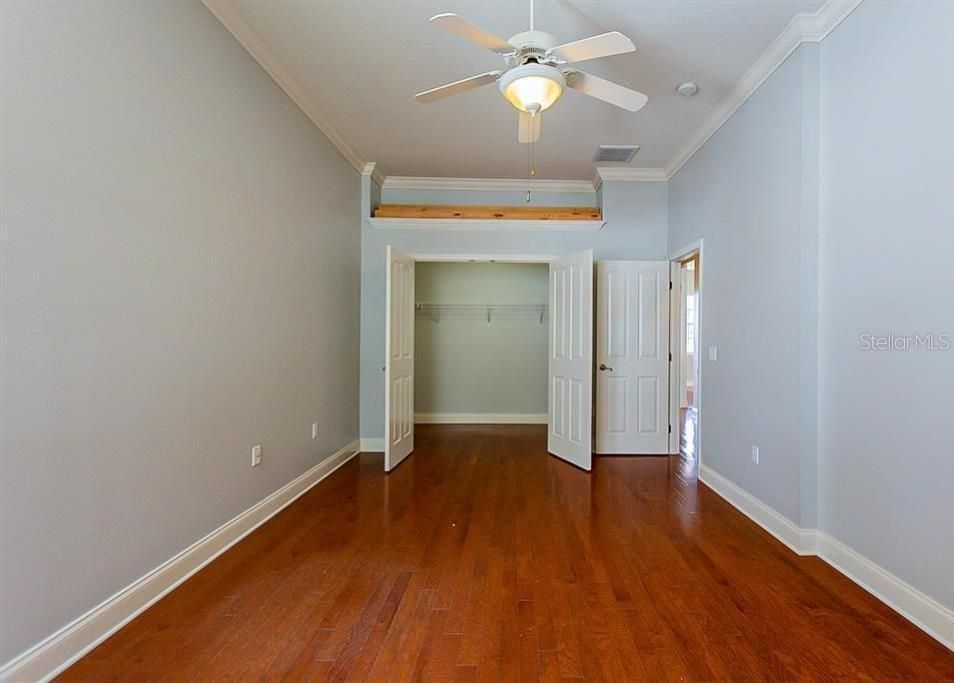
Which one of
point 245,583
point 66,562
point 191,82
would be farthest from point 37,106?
point 245,583

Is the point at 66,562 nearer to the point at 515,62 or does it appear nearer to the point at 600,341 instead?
the point at 515,62

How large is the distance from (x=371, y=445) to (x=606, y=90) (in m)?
3.80

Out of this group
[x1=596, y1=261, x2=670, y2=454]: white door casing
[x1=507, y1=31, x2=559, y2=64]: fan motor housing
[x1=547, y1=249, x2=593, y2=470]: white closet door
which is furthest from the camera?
[x1=596, y1=261, x2=670, y2=454]: white door casing

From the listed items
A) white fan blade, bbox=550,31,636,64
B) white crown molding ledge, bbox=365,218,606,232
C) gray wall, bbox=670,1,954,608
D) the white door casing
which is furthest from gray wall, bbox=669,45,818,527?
white fan blade, bbox=550,31,636,64

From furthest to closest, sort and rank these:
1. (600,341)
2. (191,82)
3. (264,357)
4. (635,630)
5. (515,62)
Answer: (600,341) → (264,357) → (191,82) → (515,62) → (635,630)

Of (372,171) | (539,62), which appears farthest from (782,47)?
(372,171)

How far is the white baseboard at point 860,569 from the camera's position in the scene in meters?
1.77

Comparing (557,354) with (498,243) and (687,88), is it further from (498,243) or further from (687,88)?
(687,88)

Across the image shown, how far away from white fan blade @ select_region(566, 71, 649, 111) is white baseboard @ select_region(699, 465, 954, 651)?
2.45 m

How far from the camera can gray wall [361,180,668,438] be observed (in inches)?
181

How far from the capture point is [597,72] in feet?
9.43

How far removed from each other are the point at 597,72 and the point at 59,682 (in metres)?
3.91

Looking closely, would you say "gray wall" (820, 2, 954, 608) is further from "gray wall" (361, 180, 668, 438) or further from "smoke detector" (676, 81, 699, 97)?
"gray wall" (361, 180, 668, 438)

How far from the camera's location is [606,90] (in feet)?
7.10
